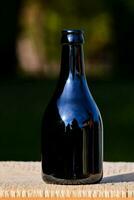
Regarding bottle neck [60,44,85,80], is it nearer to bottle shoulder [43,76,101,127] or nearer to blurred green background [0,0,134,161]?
bottle shoulder [43,76,101,127]

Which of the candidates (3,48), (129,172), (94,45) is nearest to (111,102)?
(3,48)

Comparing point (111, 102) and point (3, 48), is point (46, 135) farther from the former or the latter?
point (3, 48)

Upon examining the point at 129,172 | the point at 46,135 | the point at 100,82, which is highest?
the point at 46,135

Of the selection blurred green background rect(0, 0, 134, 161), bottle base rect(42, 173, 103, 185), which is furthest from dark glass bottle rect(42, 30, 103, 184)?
blurred green background rect(0, 0, 134, 161)

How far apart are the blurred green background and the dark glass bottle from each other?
3.89m

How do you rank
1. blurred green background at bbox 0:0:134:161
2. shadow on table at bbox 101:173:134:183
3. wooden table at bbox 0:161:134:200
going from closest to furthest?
wooden table at bbox 0:161:134:200 < shadow on table at bbox 101:173:134:183 < blurred green background at bbox 0:0:134:161

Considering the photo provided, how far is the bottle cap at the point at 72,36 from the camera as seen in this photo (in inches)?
69.9

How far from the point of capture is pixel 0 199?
1.71 meters

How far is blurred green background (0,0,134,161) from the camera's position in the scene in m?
6.72

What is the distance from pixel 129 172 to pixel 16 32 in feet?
33.0

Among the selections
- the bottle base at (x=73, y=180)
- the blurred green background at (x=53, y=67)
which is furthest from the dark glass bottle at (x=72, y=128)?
the blurred green background at (x=53, y=67)

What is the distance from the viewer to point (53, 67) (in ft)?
45.8

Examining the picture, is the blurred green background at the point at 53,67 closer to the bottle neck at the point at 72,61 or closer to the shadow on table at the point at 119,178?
the shadow on table at the point at 119,178

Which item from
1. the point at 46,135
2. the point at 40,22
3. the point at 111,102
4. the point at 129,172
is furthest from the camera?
the point at 40,22
